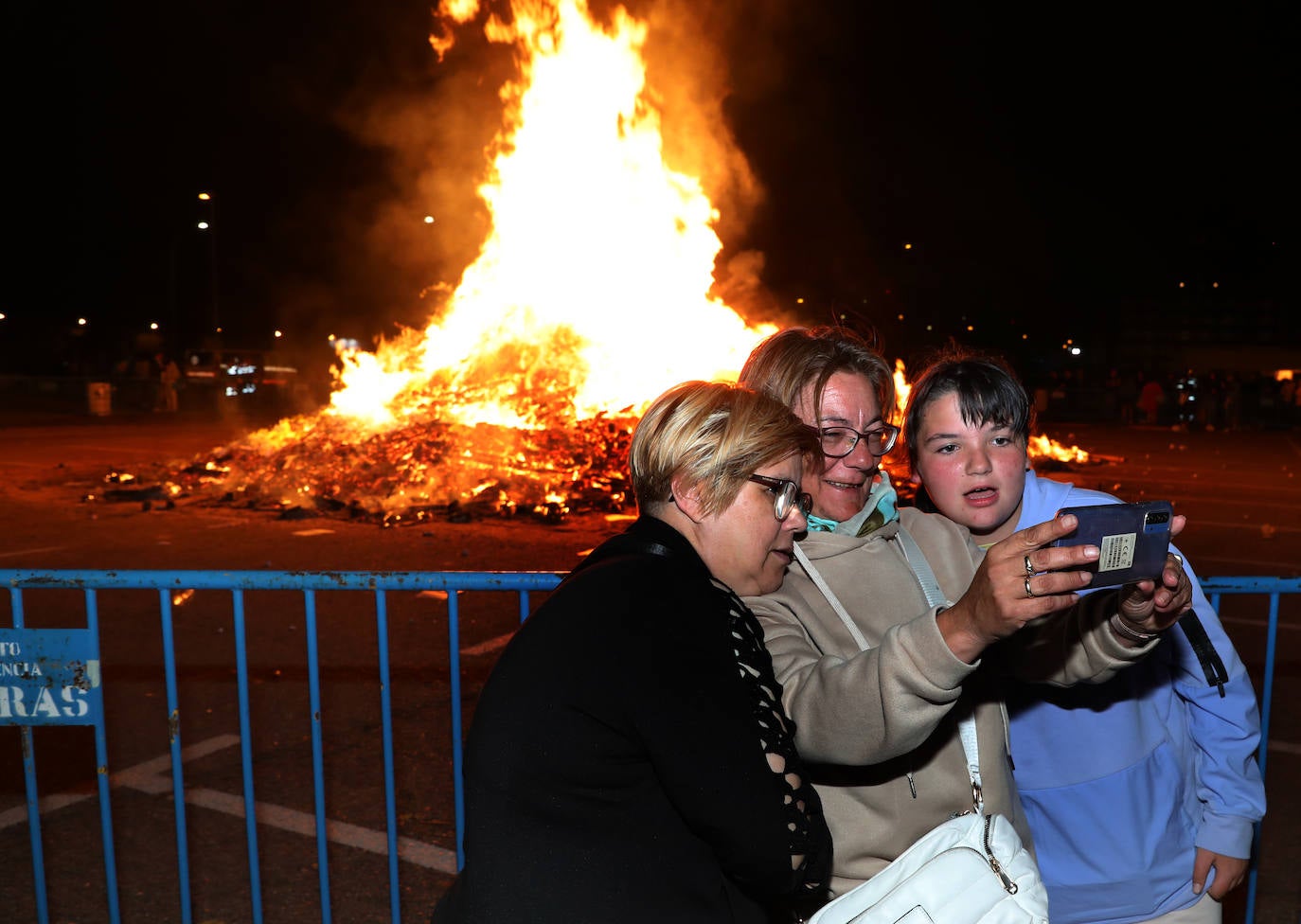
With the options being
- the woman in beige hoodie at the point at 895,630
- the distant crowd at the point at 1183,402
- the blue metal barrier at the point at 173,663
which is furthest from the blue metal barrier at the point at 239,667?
→ the distant crowd at the point at 1183,402

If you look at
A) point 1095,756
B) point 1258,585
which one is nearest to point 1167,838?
point 1095,756

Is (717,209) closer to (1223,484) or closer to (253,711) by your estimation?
(1223,484)

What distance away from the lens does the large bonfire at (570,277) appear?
15.9 meters

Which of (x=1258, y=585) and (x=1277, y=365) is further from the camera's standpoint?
(x=1277, y=365)

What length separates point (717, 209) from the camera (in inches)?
663

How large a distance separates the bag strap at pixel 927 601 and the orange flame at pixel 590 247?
1407 cm

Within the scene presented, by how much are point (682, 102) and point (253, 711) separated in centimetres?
1344

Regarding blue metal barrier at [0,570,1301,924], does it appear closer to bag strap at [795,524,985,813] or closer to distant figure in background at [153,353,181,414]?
bag strap at [795,524,985,813]

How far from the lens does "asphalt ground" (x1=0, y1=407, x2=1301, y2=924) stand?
4008mm

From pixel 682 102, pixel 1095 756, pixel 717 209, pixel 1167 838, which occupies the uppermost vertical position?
pixel 682 102

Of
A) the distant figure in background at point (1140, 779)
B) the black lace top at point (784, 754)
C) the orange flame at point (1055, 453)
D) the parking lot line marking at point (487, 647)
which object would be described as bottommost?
the parking lot line marking at point (487, 647)

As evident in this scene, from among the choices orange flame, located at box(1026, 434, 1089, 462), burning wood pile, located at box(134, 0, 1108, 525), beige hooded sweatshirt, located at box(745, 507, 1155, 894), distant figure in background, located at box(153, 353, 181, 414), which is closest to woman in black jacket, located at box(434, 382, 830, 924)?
beige hooded sweatshirt, located at box(745, 507, 1155, 894)

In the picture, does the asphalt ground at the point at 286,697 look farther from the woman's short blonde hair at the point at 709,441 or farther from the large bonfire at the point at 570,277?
the large bonfire at the point at 570,277

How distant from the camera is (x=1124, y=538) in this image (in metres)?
1.71
